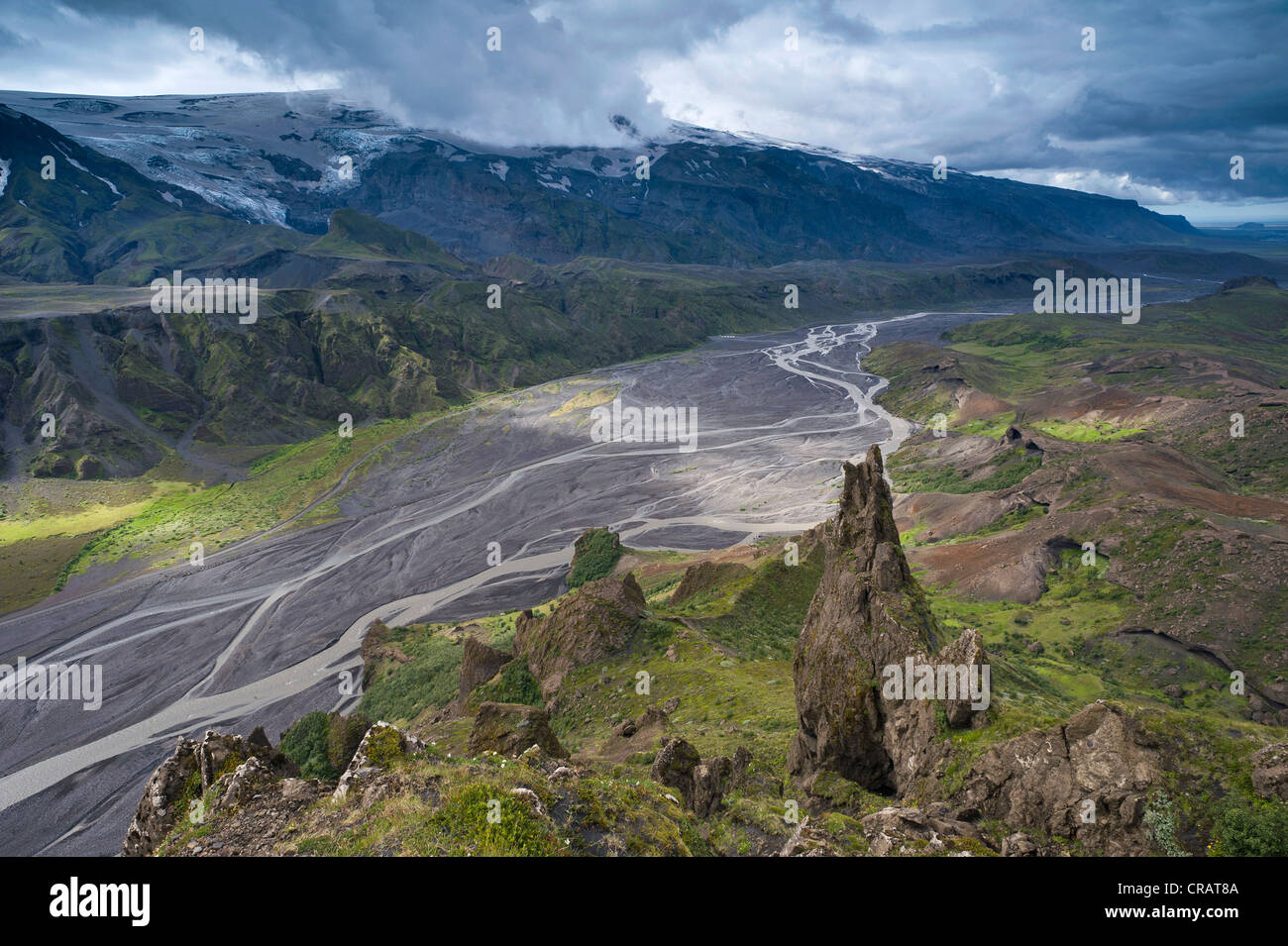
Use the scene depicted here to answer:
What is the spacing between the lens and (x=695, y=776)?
16500 mm

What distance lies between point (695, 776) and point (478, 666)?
68.2ft

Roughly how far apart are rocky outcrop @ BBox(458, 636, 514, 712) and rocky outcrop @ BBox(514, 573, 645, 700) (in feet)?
5.25

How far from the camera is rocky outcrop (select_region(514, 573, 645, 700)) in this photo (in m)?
32.5

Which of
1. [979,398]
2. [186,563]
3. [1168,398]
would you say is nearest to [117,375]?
[186,563]

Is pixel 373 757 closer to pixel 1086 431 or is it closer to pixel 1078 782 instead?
pixel 1078 782

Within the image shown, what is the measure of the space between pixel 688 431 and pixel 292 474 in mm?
68113

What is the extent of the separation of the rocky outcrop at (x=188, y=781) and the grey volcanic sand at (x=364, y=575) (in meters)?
30.4

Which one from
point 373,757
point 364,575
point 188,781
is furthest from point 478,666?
point 364,575

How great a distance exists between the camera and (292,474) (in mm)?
95625

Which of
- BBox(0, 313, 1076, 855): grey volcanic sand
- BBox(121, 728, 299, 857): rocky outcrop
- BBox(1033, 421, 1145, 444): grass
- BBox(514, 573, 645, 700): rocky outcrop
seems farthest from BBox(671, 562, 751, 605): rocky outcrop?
BBox(1033, 421, 1145, 444): grass

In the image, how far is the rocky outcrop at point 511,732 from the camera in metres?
18.5

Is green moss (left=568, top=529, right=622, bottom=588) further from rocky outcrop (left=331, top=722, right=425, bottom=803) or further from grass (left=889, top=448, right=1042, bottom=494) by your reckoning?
rocky outcrop (left=331, top=722, right=425, bottom=803)

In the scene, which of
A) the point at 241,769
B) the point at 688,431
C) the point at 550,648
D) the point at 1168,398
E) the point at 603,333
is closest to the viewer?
the point at 241,769
